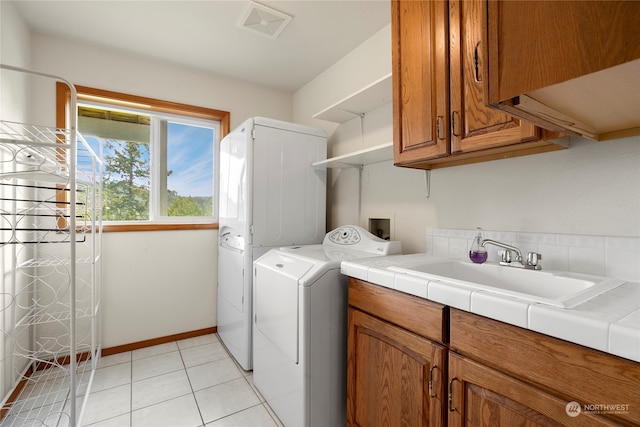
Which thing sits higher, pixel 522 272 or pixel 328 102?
pixel 328 102

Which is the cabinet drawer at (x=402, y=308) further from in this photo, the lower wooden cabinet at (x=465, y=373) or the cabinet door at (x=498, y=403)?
the cabinet door at (x=498, y=403)

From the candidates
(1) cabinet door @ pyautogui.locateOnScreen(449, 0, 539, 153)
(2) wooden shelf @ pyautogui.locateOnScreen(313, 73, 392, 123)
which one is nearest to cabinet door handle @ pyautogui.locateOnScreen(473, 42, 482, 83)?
(1) cabinet door @ pyautogui.locateOnScreen(449, 0, 539, 153)

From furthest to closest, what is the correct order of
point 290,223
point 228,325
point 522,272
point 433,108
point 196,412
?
point 228,325 < point 290,223 < point 196,412 < point 433,108 < point 522,272

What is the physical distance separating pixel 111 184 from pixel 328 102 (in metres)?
2.03

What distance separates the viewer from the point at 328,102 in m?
2.66

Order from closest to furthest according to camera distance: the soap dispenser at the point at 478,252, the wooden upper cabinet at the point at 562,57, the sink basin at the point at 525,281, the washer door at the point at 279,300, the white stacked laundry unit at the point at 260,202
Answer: the wooden upper cabinet at the point at 562,57 < the sink basin at the point at 525,281 < the soap dispenser at the point at 478,252 < the washer door at the point at 279,300 < the white stacked laundry unit at the point at 260,202

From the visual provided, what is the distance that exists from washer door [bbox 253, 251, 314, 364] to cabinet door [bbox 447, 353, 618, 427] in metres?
0.75

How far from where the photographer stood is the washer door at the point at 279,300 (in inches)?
58.2

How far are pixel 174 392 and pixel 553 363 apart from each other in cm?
213

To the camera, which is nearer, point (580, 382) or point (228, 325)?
point (580, 382)

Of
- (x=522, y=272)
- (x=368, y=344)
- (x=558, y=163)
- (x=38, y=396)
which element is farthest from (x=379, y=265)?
(x=38, y=396)

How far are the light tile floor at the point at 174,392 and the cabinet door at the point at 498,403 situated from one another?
1.16 m

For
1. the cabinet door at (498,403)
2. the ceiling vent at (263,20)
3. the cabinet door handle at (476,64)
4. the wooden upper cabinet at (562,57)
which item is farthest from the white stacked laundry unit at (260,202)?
the wooden upper cabinet at (562,57)

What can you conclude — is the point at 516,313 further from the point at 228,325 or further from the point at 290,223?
the point at 228,325
